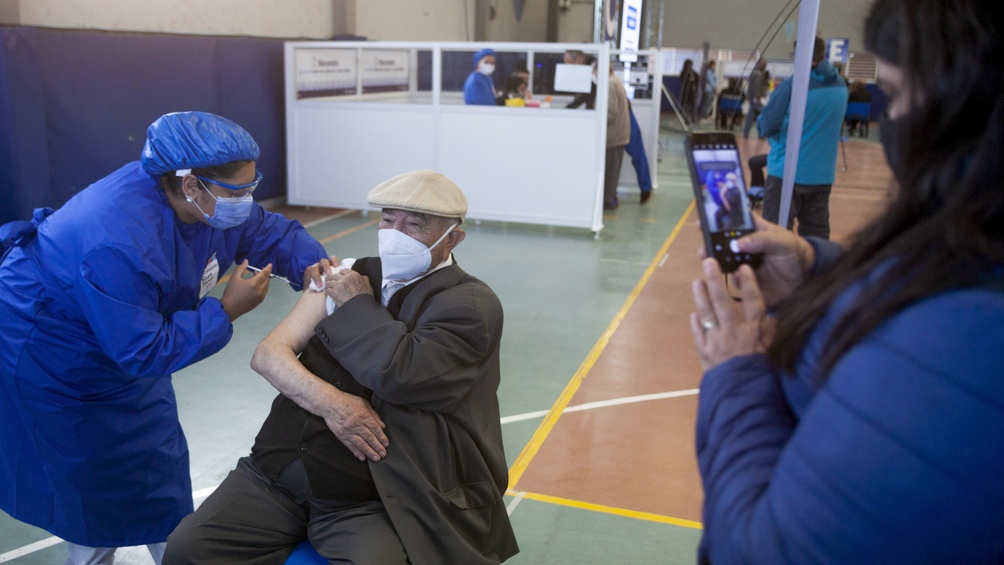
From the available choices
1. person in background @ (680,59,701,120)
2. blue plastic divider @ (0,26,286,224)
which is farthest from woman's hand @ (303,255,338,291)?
person in background @ (680,59,701,120)

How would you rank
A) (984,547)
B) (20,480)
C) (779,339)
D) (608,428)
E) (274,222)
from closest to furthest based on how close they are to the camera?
(984,547) → (779,339) → (20,480) → (274,222) → (608,428)

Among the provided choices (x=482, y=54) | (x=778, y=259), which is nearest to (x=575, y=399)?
(x=778, y=259)

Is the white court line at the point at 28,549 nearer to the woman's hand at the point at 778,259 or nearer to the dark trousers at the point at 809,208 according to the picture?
the woman's hand at the point at 778,259

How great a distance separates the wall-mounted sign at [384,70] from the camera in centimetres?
923

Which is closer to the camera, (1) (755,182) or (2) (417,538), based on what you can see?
(2) (417,538)

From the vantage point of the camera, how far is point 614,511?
10.6 feet

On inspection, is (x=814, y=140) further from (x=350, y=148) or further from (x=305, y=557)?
(x=350, y=148)

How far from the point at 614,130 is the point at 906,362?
8.43m

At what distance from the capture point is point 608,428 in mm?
3943

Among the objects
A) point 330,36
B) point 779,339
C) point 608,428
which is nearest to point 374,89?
point 330,36

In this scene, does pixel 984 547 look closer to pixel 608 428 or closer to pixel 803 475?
pixel 803 475

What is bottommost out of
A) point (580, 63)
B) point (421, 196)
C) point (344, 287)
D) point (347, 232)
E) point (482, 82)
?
point (347, 232)

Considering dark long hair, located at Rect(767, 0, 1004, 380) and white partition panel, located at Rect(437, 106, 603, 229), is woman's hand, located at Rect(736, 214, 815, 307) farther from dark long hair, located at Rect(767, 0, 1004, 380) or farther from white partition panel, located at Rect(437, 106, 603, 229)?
white partition panel, located at Rect(437, 106, 603, 229)

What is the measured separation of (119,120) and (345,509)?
5.60m
